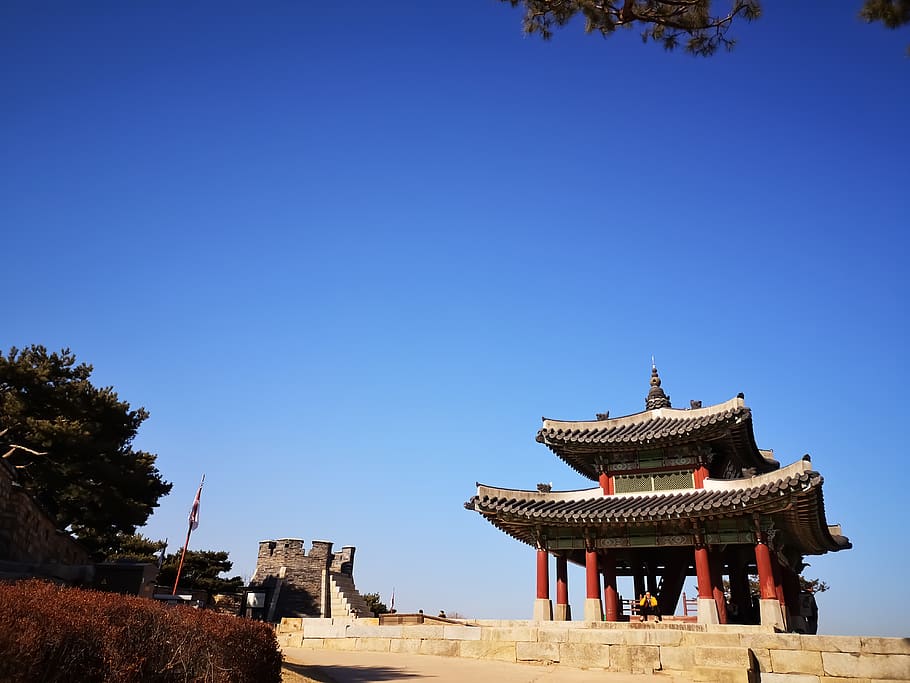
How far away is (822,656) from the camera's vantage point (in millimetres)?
11055

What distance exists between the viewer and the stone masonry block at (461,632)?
13727mm

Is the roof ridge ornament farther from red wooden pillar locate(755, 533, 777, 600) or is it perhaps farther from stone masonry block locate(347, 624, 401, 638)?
stone masonry block locate(347, 624, 401, 638)

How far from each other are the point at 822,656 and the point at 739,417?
1013cm

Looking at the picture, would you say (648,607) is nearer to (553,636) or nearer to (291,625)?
(553,636)

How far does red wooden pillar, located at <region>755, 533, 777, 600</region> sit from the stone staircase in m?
24.0

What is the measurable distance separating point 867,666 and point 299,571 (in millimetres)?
32667

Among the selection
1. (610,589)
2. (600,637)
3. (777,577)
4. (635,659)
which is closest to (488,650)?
(600,637)

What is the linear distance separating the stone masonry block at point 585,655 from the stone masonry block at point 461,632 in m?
2.18

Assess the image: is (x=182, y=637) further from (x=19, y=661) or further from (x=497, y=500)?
(x=497, y=500)

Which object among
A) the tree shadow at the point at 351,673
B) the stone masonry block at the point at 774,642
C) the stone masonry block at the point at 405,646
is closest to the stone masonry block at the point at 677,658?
the stone masonry block at the point at 774,642

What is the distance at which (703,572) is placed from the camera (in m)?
18.9

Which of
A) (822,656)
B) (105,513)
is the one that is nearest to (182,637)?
(822,656)

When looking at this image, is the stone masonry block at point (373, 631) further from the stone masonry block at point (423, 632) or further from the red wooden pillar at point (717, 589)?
the red wooden pillar at point (717, 589)

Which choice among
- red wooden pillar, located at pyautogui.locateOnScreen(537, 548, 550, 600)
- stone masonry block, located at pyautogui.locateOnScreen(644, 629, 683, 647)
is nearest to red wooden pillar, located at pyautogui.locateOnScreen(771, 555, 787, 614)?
red wooden pillar, located at pyautogui.locateOnScreen(537, 548, 550, 600)
